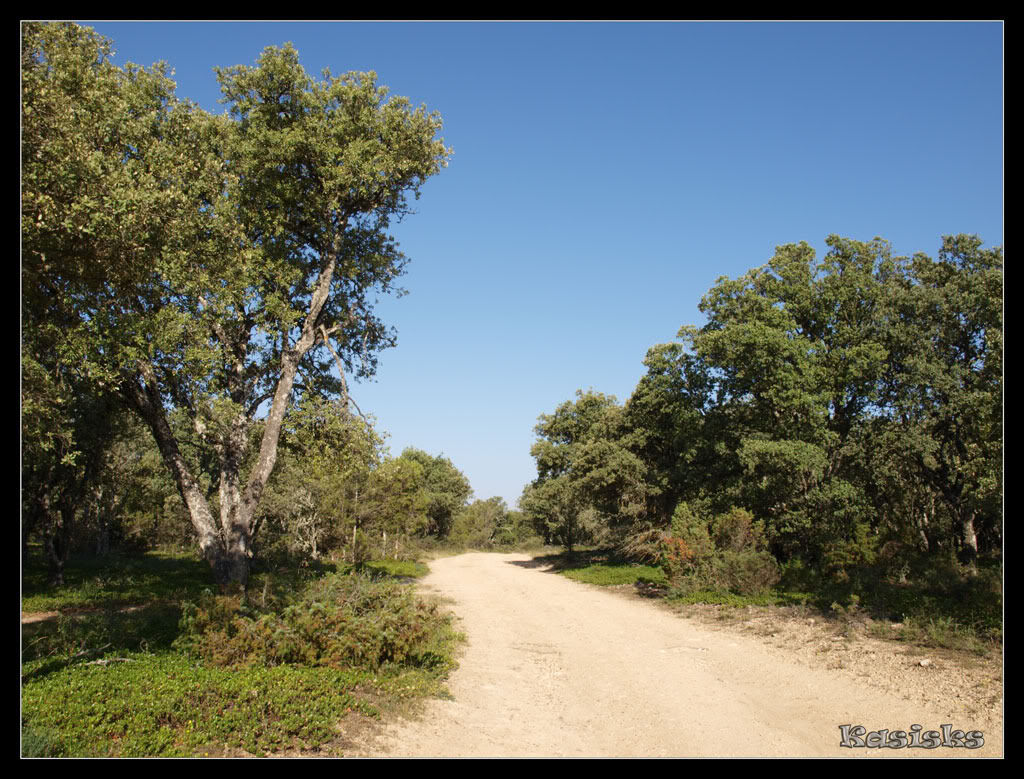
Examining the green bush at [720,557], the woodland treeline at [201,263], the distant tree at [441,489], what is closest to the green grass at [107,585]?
the woodland treeline at [201,263]

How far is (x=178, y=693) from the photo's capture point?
256 inches

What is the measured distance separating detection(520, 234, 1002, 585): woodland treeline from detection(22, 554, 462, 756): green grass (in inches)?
463

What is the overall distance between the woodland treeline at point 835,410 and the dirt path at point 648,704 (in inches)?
262

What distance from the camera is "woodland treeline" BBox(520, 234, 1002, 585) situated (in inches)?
734

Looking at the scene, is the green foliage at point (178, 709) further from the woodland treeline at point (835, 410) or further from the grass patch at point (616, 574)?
the grass patch at point (616, 574)

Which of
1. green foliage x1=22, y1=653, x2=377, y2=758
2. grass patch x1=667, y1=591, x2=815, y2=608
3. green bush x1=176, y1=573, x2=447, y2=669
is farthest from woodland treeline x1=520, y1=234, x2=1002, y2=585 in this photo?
green foliage x1=22, y1=653, x2=377, y2=758

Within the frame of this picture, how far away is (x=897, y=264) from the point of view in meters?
22.1

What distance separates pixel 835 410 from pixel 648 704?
57.4 ft

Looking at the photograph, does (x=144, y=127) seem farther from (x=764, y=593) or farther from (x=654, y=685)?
(x=764, y=593)

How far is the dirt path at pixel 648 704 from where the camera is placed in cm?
625
